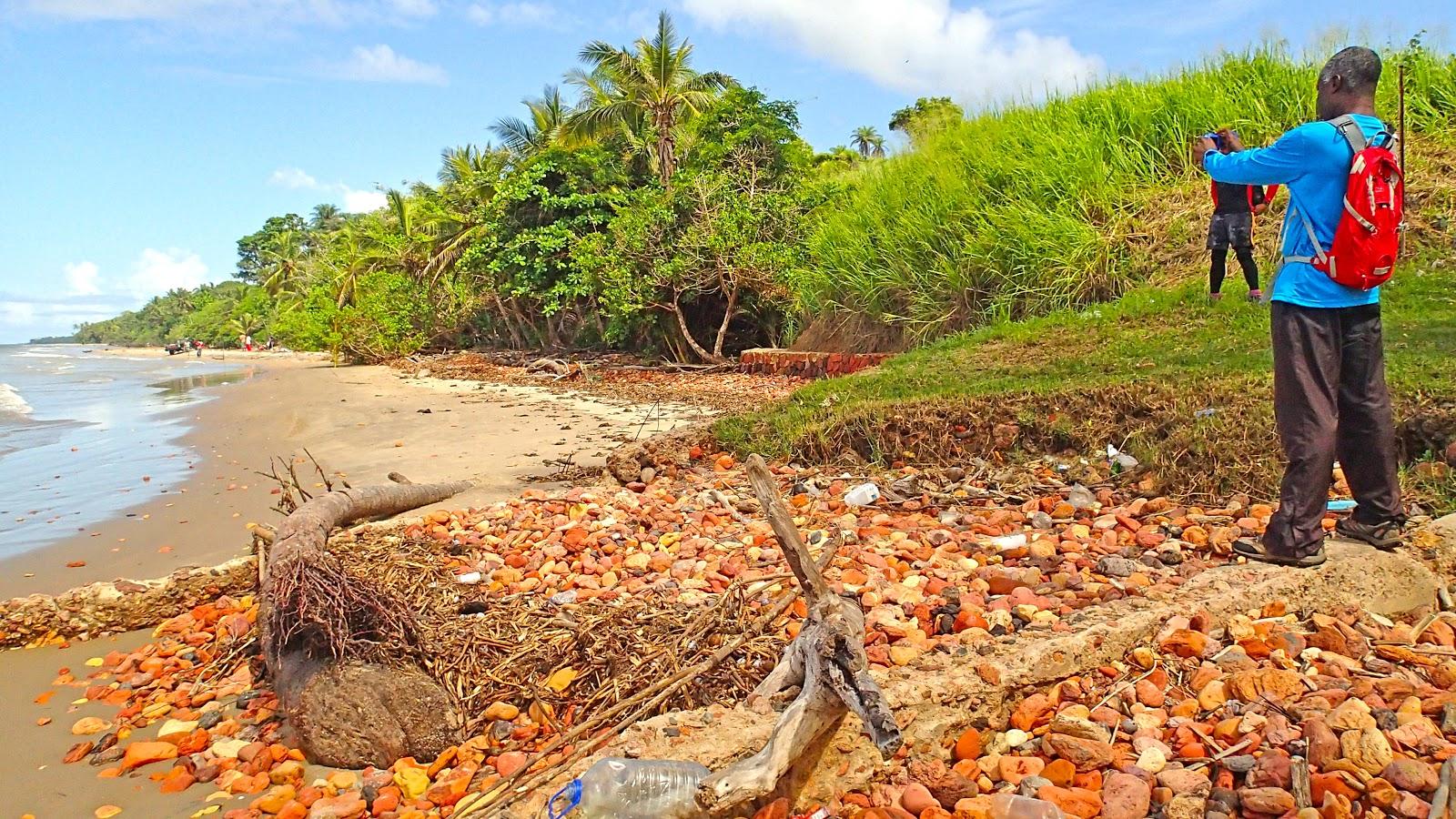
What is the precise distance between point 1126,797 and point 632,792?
115cm

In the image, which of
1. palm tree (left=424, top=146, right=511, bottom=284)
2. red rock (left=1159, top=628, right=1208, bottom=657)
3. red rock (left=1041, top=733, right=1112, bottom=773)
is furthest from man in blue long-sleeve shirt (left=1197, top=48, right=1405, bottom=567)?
palm tree (left=424, top=146, right=511, bottom=284)

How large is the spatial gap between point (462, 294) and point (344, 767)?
26.4 m

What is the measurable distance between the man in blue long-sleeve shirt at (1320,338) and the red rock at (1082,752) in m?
1.39

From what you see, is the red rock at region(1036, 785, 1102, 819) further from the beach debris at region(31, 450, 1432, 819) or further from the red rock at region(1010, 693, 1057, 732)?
the red rock at region(1010, 693, 1057, 732)

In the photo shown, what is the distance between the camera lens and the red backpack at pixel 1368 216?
2.96 meters

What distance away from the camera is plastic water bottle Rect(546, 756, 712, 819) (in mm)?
2121

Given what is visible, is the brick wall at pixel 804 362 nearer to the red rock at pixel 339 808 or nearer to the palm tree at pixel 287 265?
the red rock at pixel 339 808

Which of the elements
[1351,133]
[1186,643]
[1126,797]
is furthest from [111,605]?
[1351,133]

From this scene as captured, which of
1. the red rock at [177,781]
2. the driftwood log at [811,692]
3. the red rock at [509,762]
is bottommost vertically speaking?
the red rock at [177,781]

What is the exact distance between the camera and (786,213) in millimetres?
15180

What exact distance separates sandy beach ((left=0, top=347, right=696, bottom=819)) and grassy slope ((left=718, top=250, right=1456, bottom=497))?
212 cm

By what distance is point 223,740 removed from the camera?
3.15 m

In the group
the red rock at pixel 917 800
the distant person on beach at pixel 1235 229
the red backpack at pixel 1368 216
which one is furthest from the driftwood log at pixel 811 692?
the distant person on beach at pixel 1235 229

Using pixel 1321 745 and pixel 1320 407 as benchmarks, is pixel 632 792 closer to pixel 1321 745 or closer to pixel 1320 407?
pixel 1321 745
